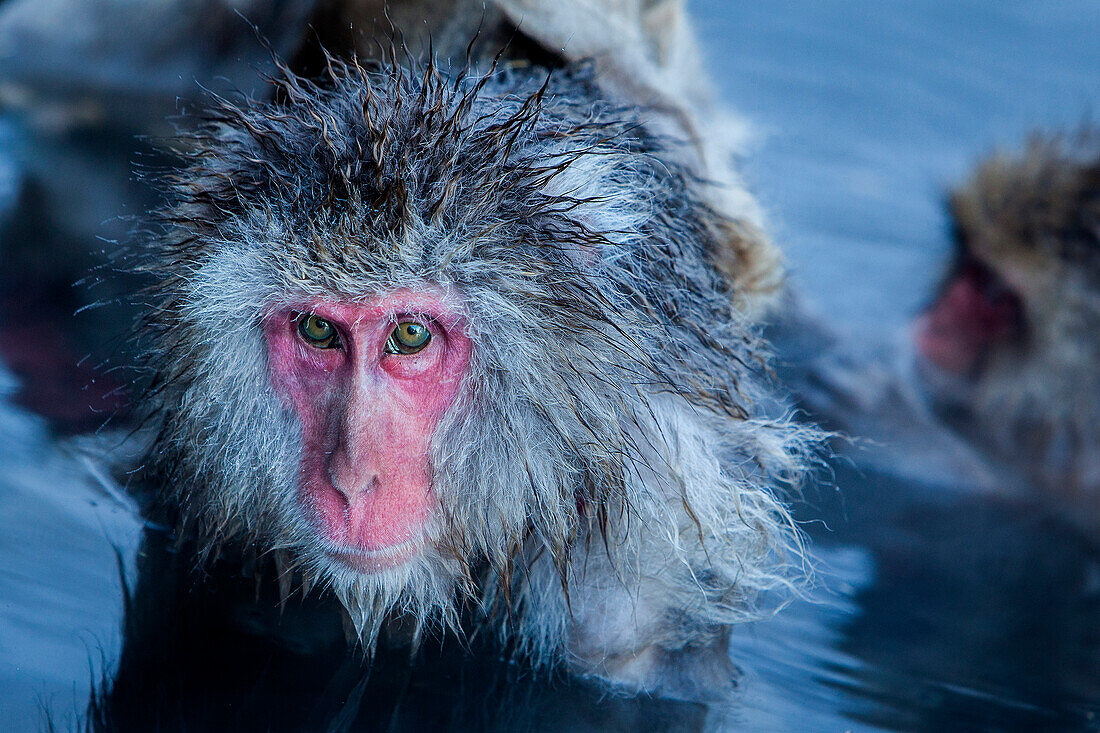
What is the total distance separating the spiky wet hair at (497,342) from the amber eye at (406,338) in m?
0.08

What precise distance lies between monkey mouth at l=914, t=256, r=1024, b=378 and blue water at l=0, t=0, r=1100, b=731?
158 millimetres

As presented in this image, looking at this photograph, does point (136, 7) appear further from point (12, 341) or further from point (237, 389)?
point (237, 389)

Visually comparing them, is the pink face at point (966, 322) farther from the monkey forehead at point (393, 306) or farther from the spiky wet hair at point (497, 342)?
the monkey forehead at point (393, 306)

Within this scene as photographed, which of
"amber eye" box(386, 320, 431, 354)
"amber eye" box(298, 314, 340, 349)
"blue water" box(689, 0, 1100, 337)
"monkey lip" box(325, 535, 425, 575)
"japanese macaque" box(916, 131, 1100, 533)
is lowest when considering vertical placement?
"monkey lip" box(325, 535, 425, 575)

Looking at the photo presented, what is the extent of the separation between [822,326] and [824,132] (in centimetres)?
187

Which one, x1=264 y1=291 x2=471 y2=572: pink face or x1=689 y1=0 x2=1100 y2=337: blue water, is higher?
x1=689 y1=0 x2=1100 y2=337: blue water

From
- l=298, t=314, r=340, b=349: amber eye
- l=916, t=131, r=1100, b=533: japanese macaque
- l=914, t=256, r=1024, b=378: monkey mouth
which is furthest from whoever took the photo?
l=914, t=256, r=1024, b=378: monkey mouth

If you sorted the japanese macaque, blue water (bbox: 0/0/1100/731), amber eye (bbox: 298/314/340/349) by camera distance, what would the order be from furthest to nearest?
the japanese macaque, blue water (bbox: 0/0/1100/731), amber eye (bbox: 298/314/340/349)

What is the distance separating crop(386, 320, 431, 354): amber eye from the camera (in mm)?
1884

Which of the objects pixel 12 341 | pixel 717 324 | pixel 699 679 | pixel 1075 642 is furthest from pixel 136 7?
pixel 1075 642

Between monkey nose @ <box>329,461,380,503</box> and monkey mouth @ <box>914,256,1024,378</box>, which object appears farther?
monkey mouth @ <box>914,256,1024,378</box>

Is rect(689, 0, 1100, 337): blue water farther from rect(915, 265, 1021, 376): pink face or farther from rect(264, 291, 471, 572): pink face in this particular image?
rect(264, 291, 471, 572): pink face

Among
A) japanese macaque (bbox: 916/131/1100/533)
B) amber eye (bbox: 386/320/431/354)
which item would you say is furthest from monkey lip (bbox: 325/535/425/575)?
japanese macaque (bbox: 916/131/1100/533)

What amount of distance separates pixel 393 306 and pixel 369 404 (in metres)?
0.17
